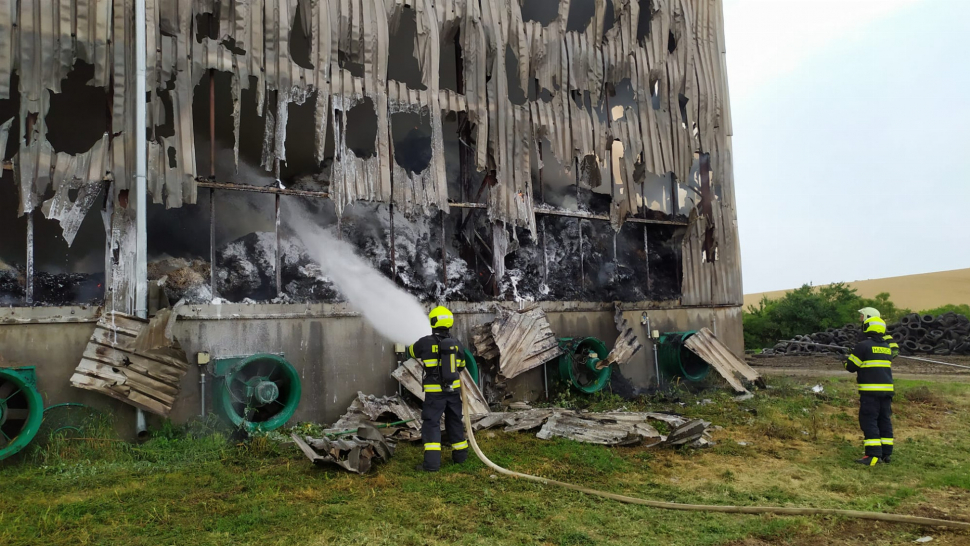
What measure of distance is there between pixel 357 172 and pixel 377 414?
3963 mm

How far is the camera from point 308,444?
720cm

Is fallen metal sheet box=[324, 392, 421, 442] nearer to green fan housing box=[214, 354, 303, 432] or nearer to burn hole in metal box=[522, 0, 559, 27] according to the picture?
green fan housing box=[214, 354, 303, 432]

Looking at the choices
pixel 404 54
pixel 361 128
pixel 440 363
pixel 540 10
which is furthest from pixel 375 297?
pixel 540 10

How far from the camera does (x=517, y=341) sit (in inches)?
411

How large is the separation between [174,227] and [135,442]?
5651 millimetres

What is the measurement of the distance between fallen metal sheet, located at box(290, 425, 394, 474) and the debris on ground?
86.3 inches

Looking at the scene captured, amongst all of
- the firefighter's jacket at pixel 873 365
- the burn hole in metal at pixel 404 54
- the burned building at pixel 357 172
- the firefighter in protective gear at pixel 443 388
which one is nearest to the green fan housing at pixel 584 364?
the burned building at pixel 357 172

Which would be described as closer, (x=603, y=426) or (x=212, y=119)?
(x=603, y=426)

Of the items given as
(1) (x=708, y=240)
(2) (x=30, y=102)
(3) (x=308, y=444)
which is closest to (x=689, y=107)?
(1) (x=708, y=240)

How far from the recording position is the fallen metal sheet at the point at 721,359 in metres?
11.9

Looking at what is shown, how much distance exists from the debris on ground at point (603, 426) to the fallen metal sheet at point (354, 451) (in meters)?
2.19

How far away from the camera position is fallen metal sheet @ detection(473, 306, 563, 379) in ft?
33.7

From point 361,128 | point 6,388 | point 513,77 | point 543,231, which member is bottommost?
point 6,388

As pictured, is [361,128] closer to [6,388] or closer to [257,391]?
[257,391]
